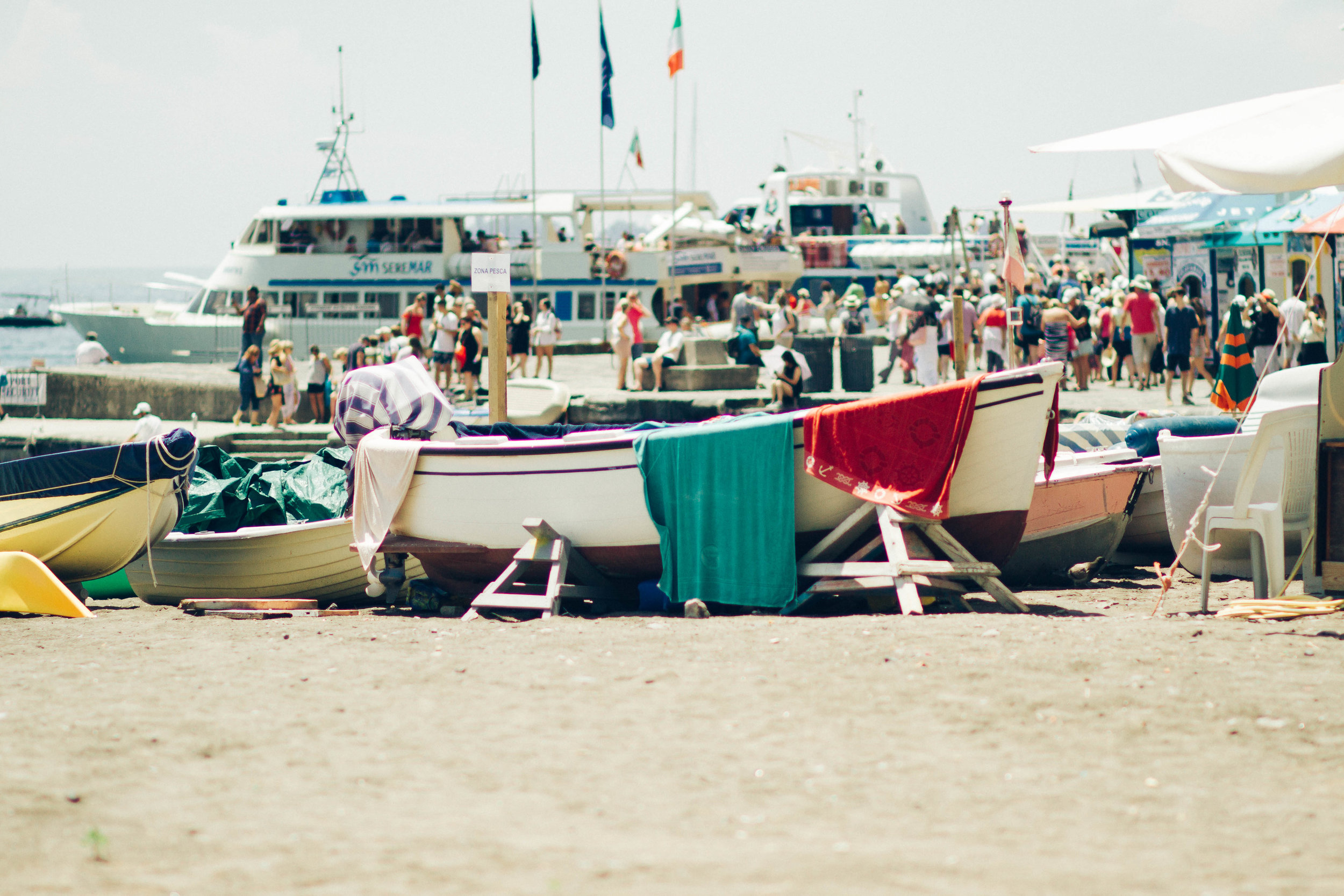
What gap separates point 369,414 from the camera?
32.1 feet

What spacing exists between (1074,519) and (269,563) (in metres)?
6.55

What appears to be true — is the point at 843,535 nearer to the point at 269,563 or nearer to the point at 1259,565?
the point at 1259,565

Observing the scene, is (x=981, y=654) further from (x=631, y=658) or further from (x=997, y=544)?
(x=997, y=544)

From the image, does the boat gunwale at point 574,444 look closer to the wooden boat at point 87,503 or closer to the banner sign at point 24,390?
the wooden boat at point 87,503

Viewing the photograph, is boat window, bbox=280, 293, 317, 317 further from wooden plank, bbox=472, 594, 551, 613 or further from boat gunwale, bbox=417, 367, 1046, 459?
wooden plank, bbox=472, 594, 551, 613

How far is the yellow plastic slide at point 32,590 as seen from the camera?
29.0 ft

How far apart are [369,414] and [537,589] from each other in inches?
77.4

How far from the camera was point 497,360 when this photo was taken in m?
13.3

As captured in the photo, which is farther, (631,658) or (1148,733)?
(631,658)

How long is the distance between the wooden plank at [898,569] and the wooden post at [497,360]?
19.1 feet

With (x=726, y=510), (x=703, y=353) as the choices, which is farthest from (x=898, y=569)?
(x=703, y=353)

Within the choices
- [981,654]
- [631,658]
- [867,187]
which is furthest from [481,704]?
[867,187]

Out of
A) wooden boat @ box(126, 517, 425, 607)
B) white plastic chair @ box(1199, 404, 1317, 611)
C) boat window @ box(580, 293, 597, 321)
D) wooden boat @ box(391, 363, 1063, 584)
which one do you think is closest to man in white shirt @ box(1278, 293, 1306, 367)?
white plastic chair @ box(1199, 404, 1317, 611)

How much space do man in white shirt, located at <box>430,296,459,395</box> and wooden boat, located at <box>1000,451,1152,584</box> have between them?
41.9 feet
